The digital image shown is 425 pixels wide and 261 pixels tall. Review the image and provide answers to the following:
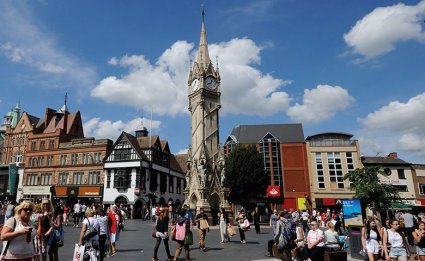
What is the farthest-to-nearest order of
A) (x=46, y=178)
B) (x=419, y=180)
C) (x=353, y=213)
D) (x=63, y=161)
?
(x=46, y=178), (x=63, y=161), (x=419, y=180), (x=353, y=213)

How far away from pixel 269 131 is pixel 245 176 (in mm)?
18461

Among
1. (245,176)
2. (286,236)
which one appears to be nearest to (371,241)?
(286,236)

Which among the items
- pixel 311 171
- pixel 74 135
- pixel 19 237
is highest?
pixel 74 135

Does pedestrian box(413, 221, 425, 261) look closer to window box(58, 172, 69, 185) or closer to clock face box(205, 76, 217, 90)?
clock face box(205, 76, 217, 90)

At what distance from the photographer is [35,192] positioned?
176 ft

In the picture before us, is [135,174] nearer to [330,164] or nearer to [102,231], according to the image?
[330,164]

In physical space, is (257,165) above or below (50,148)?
below

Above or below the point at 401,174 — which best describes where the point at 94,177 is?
above

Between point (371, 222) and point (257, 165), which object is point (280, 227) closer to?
point (371, 222)

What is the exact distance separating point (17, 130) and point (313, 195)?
56954 mm

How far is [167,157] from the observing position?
2184 inches

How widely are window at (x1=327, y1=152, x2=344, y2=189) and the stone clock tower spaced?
25.3 meters

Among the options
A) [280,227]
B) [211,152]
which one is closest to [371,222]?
[280,227]

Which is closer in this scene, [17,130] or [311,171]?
[311,171]
